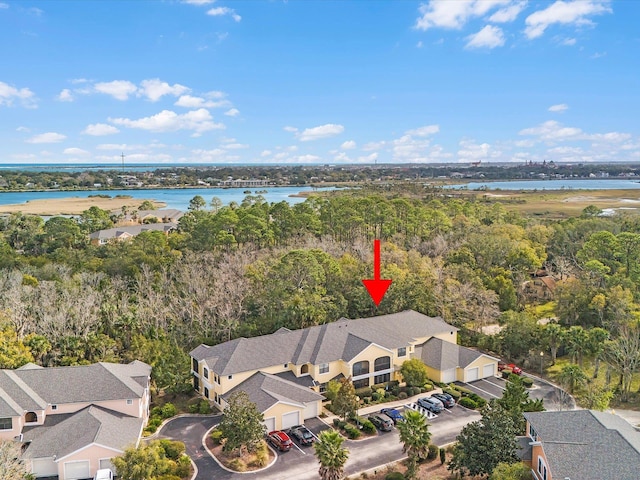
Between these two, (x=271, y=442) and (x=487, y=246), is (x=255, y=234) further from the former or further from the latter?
(x=271, y=442)

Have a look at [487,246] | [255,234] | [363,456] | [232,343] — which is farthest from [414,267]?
[363,456]

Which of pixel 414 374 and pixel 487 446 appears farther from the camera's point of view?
pixel 414 374

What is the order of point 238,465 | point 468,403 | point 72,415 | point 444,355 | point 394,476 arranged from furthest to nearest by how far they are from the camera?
point 444,355, point 468,403, point 72,415, point 238,465, point 394,476

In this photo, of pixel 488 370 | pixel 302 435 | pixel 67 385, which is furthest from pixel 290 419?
pixel 488 370

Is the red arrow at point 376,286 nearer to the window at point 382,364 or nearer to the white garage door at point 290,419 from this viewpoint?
the window at point 382,364

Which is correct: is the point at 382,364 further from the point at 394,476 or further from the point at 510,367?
the point at 394,476

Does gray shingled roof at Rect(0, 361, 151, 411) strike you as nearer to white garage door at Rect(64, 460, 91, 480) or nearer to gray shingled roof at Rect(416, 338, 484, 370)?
white garage door at Rect(64, 460, 91, 480)
